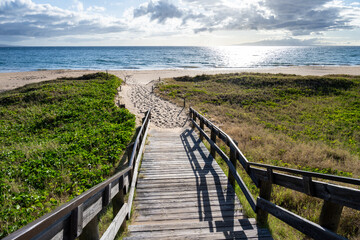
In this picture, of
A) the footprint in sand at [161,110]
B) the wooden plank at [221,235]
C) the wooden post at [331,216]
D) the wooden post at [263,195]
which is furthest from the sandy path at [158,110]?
the wooden post at [331,216]

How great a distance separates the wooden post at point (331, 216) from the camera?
2.63 meters

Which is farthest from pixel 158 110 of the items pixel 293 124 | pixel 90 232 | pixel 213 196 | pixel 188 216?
pixel 90 232

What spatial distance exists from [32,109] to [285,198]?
16974 millimetres

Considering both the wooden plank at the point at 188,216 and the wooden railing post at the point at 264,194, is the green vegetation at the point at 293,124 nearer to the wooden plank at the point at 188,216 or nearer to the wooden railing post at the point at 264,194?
the wooden railing post at the point at 264,194

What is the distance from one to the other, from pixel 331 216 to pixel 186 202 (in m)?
2.97

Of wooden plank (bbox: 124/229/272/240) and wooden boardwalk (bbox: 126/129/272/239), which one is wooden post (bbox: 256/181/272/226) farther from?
wooden plank (bbox: 124/229/272/240)

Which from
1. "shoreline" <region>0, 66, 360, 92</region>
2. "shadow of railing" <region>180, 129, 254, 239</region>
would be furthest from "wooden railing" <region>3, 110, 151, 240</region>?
"shoreline" <region>0, 66, 360, 92</region>

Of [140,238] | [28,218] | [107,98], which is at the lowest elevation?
[28,218]

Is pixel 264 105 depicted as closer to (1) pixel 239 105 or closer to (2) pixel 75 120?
(1) pixel 239 105

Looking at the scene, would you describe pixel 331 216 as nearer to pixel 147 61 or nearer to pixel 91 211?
pixel 91 211

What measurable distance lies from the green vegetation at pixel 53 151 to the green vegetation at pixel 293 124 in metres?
5.21

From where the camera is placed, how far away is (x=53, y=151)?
809 cm

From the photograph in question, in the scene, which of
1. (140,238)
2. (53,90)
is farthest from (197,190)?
(53,90)

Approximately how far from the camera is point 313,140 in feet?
38.3
